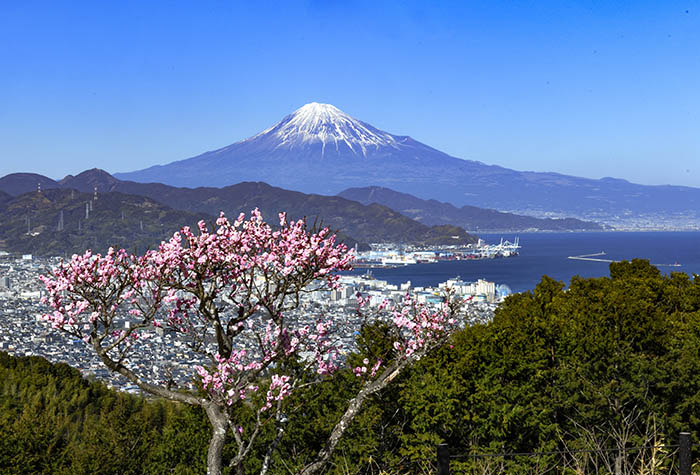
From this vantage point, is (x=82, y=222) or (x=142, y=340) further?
(x=82, y=222)

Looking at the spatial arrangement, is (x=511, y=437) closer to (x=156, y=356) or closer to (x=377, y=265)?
(x=156, y=356)

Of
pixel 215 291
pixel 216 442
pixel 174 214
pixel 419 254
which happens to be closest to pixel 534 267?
pixel 419 254

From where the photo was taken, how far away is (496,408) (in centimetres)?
1163

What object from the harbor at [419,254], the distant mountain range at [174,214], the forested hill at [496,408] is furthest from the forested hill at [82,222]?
the forested hill at [496,408]

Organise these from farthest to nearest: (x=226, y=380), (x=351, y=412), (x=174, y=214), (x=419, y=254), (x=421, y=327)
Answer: (x=419, y=254)
(x=174, y=214)
(x=421, y=327)
(x=351, y=412)
(x=226, y=380)

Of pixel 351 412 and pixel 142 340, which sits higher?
pixel 351 412

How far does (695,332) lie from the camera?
1366 cm

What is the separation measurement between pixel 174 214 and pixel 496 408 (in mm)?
105870

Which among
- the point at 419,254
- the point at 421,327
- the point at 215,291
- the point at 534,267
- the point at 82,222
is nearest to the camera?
the point at 215,291

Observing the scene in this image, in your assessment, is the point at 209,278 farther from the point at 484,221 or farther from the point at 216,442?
the point at 484,221

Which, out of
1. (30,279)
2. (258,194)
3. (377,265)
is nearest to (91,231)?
(30,279)

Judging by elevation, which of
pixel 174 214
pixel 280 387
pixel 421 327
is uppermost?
pixel 174 214

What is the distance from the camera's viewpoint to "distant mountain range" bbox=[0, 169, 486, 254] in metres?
99.9

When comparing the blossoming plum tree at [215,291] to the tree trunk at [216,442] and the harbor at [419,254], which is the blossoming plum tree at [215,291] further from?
the harbor at [419,254]
